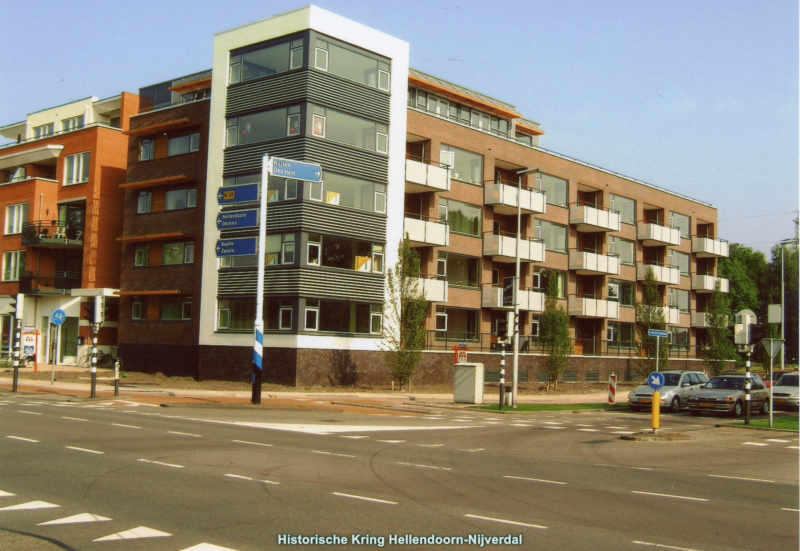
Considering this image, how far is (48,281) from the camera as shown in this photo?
5000 centimetres

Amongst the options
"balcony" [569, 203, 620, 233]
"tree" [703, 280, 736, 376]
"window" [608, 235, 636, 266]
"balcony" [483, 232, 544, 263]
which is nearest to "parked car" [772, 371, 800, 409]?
"balcony" [483, 232, 544, 263]

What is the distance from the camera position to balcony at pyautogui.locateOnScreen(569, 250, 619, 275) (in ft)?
176

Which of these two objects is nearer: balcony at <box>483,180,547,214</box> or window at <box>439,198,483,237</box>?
window at <box>439,198,483,237</box>

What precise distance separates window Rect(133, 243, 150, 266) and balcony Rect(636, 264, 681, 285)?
114 ft

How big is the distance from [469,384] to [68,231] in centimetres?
2912

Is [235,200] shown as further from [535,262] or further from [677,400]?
[535,262]

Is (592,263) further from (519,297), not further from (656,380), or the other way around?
(656,380)

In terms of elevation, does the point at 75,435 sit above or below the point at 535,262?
below

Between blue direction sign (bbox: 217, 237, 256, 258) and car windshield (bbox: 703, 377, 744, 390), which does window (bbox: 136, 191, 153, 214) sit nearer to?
blue direction sign (bbox: 217, 237, 256, 258)

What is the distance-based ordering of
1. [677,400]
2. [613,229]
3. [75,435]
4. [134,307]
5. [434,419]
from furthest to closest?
1. [613,229]
2. [134,307]
3. [677,400]
4. [434,419]
5. [75,435]

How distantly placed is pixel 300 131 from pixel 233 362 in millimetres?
11171

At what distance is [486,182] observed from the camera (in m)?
47.3

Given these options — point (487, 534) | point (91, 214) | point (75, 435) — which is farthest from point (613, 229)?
point (487, 534)

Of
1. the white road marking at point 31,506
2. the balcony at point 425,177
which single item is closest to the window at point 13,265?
the balcony at point 425,177
